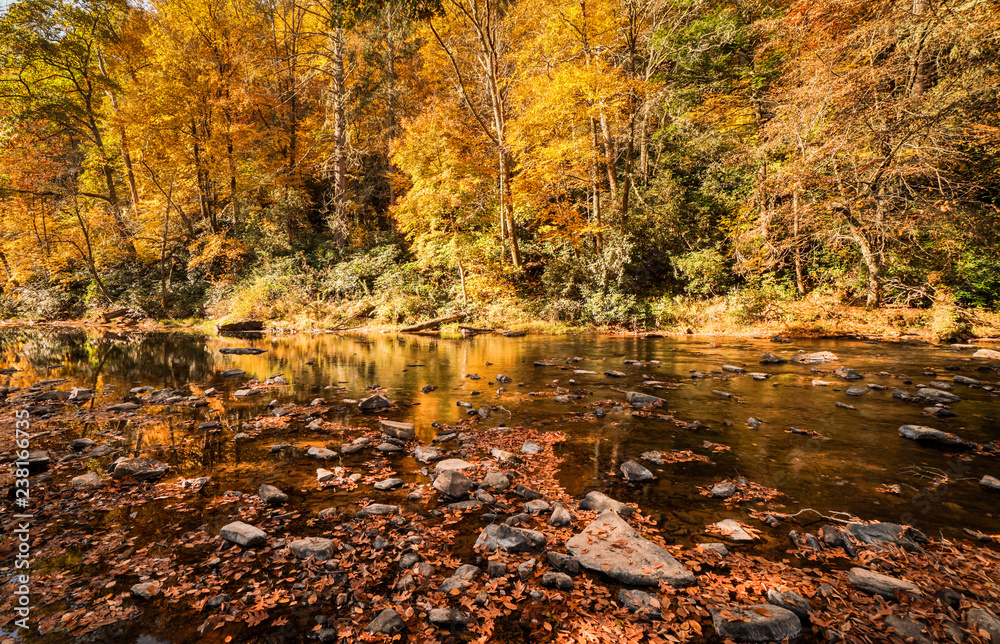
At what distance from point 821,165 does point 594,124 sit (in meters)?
10.0

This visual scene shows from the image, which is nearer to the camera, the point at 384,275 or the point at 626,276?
the point at 626,276

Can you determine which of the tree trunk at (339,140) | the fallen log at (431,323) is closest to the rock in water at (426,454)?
the fallen log at (431,323)

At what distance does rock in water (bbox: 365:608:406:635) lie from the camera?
211 centimetres

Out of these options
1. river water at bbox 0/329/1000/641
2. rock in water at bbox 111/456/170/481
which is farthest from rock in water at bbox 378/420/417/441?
rock in water at bbox 111/456/170/481

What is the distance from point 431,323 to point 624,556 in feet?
53.7

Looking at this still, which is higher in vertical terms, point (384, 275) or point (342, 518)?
point (384, 275)

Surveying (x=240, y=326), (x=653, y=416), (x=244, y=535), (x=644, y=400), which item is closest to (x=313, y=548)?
(x=244, y=535)

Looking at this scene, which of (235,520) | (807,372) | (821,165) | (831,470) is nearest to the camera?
(235,520)

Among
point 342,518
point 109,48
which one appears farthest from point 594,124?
point 109,48

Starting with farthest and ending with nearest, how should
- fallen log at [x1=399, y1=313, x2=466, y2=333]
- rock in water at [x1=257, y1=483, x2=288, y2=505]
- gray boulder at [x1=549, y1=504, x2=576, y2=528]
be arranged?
fallen log at [x1=399, y1=313, x2=466, y2=333] → rock in water at [x1=257, y1=483, x2=288, y2=505] → gray boulder at [x1=549, y1=504, x2=576, y2=528]

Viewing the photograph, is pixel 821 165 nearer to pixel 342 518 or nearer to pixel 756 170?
pixel 756 170

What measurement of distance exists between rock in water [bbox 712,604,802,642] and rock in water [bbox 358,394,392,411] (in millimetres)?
5480

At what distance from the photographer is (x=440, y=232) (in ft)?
65.8

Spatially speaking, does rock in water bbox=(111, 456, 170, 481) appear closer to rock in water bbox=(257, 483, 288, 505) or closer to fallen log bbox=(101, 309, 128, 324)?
rock in water bbox=(257, 483, 288, 505)
